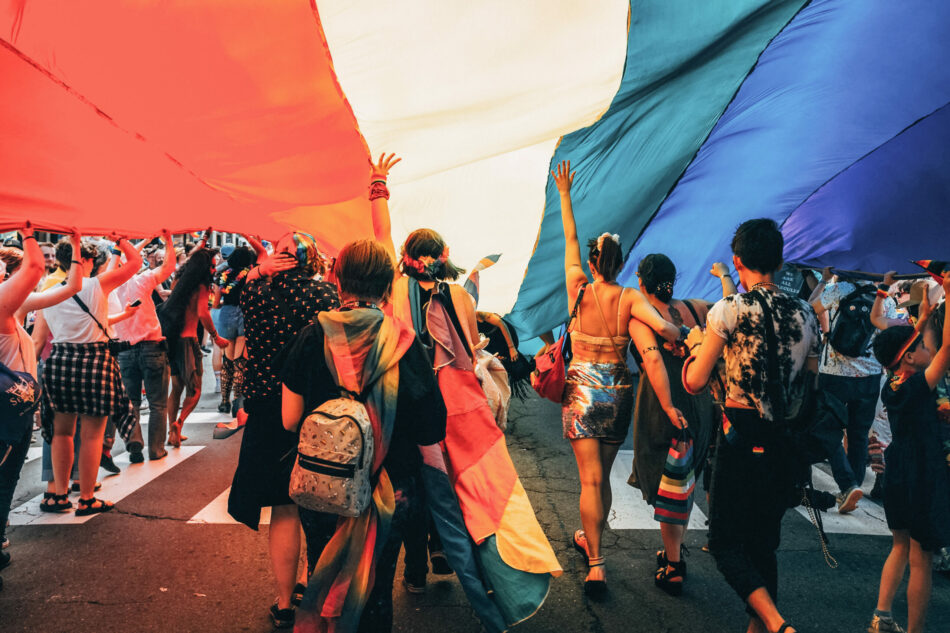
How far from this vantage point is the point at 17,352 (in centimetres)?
344

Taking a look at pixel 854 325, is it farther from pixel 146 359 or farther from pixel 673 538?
pixel 146 359

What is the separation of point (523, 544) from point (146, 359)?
470 cm

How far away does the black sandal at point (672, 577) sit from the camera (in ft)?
11.0

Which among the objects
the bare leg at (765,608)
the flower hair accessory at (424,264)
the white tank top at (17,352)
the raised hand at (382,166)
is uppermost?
the raised hand at (382,166)

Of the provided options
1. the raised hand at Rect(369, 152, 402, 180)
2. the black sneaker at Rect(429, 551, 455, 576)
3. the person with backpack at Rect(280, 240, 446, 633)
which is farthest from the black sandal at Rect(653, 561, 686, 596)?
the raised hand at Rect(369, 152, 402, 180)

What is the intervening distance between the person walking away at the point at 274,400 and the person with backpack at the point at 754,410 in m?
1.96

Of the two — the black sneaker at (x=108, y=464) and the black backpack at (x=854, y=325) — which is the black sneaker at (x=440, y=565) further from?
the black backpack at (x=854, y=325)

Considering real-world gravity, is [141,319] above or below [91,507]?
above

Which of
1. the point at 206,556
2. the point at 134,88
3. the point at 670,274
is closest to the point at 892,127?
the point at 670,274

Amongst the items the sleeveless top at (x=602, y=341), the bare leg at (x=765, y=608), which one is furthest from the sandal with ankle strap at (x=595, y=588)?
the sleeveless top at (x=602, y=341)

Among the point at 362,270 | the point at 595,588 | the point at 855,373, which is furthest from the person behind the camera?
the point at 855,373

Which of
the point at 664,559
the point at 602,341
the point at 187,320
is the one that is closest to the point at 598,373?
the point at 602,341

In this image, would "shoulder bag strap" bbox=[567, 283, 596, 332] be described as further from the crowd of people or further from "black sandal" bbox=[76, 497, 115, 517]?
"black sandal" bbox=[76, 497, 115, 517]

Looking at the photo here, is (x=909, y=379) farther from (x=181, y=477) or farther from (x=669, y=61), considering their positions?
(x=181, y=477)
